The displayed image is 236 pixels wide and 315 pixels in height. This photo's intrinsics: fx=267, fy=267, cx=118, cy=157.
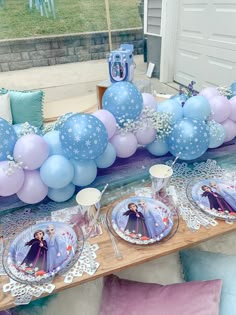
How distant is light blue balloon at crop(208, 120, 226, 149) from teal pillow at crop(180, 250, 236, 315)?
1.32 ft

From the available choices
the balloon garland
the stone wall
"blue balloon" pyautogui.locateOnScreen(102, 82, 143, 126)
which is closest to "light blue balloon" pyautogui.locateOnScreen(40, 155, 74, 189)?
the balloon garland

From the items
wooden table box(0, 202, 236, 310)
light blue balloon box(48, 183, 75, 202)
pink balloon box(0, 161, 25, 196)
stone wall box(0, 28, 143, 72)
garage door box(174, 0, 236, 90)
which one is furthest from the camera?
stone wall box(0, 28, 143, 72)

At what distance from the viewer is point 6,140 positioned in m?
0.77

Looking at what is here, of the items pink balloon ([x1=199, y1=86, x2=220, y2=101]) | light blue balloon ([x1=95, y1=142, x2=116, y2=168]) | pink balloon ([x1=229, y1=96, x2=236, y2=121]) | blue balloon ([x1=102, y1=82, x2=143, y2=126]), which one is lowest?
light blue balloon ([x1=95, y1=142, x2=116, y2=168])

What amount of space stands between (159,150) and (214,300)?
1.69 feet

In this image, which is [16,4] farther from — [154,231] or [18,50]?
[154,231]

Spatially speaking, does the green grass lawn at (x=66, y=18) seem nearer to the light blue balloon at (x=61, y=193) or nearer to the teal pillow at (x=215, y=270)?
the light blue balloon at (x=61, y=193)

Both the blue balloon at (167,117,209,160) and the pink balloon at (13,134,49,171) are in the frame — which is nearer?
the pink balloon at (13,134,49,171)

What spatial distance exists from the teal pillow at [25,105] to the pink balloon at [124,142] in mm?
1322

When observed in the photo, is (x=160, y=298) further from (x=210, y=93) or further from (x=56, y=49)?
(x=56, y=49)

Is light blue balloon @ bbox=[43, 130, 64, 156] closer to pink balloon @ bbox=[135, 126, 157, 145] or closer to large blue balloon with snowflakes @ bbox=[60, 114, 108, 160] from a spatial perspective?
large blue balloon with snowflakes @ bbox=[60, 114, 108, 160]

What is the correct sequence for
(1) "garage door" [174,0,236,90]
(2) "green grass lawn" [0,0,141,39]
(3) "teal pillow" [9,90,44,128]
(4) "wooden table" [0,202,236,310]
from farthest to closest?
(2) "green grass lawn" [0,0,141,39] < (1) "garage door" [174,0,236,90] < (3) "teal pillow" [9,90,44,128] < (4) "wooden table" [0,202,236,310]

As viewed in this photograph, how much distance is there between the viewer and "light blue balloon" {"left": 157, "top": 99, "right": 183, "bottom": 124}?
3.18ft

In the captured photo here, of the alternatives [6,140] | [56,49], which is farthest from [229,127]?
[56,49]
